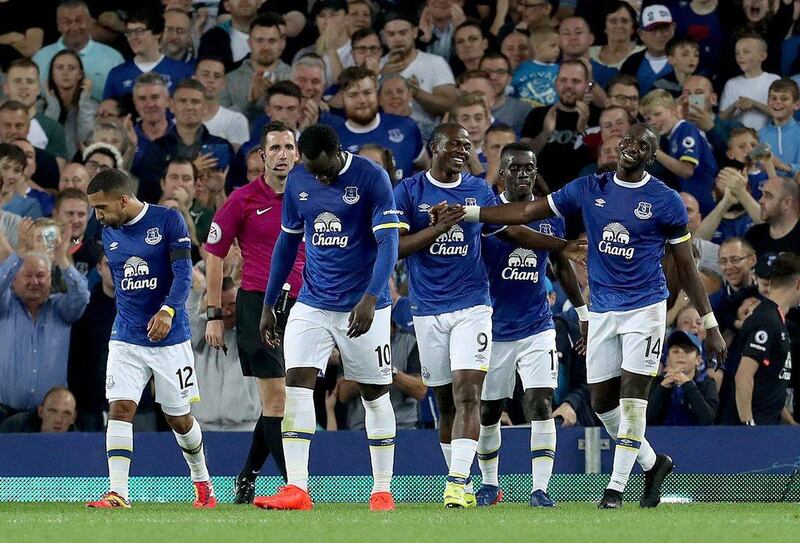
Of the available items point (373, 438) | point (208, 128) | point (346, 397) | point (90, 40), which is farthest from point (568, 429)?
point (90, 40)

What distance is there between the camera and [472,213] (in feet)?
34.2

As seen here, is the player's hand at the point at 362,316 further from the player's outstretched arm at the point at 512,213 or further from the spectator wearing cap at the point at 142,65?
the spectator wearing cap at the point at 142,65

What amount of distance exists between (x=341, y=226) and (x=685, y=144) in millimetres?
6759

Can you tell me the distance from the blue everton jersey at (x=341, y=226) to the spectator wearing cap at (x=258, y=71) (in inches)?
282

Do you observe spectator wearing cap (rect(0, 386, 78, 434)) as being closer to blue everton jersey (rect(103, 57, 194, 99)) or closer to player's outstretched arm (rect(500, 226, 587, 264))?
player's outstretched arm (rect(500, 226, 587, 264))

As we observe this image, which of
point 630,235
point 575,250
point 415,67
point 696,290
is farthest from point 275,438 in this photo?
point 415,67

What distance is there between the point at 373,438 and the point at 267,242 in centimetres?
223

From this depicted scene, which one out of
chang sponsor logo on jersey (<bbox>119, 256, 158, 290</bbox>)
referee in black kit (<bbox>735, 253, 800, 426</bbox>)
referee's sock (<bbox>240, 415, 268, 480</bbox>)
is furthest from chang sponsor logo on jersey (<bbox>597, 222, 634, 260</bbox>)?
chang sponsor logo on jersey (<bbox>119, 256, 158, 290</bbox>)

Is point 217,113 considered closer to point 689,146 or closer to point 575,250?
point 689,146

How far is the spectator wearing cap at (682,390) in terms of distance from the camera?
12922 mm

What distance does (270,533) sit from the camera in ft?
25.6

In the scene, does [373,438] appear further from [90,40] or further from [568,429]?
[90,40]

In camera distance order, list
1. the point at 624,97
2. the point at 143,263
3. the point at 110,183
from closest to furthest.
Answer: the point at 110,183 < the point at 143,263 < the point at 624,97

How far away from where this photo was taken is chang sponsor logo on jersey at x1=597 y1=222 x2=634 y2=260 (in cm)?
1034
